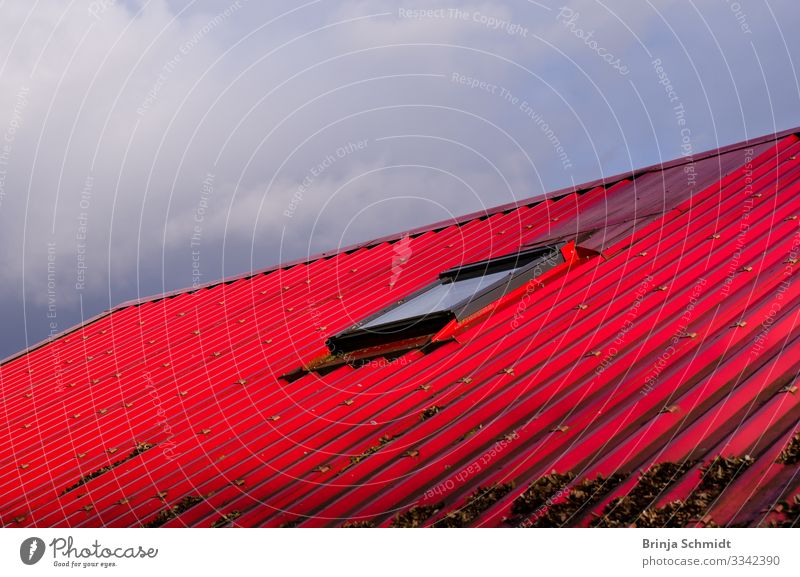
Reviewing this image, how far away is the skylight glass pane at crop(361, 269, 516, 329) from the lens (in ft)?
26.8

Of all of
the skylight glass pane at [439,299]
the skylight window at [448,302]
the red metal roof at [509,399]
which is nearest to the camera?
the red metal roof at [509,399]

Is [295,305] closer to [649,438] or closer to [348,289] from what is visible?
[348,289]

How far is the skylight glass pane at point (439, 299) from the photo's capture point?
8.18 metres

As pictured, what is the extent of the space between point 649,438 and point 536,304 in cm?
308

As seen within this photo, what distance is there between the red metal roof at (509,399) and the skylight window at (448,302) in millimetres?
179
